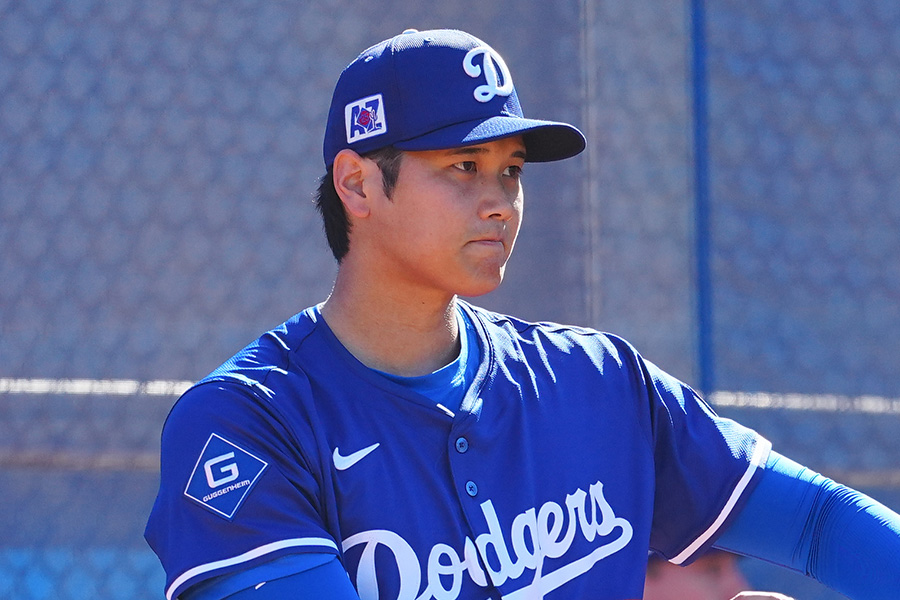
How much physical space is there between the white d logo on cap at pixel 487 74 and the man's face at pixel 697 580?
934 millimetres

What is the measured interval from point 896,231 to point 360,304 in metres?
1.87

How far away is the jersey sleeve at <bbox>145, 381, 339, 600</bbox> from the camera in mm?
1225

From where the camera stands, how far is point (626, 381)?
63.2 inches

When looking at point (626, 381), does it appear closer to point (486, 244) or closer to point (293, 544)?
point (486, 244)

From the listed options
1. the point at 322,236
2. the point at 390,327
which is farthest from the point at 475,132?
the point at 322,236

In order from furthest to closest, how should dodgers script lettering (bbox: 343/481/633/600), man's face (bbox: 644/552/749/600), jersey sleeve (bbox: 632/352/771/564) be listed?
1. man's face (bbox: 644/552/749/600)
2. jersey sleeve (bbox: 632/352/771/564)
3. dodgers script lettering (bbox: 343/481/633/600)

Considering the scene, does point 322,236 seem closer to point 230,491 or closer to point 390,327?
point 390,327

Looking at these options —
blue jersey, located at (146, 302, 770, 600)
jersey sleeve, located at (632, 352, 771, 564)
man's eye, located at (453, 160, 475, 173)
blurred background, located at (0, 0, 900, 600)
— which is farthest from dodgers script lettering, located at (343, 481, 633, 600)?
blurred background, located at (0, 0, 900, 600)

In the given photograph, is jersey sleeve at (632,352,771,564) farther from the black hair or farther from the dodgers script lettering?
the black hair

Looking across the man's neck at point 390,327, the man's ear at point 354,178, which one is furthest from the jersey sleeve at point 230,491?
the man's ear at point 354,178

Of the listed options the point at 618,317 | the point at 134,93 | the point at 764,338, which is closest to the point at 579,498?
the point at 618,317

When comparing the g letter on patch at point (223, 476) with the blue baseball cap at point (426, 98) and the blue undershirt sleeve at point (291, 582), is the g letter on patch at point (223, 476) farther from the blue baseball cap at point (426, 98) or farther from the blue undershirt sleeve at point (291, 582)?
the blue baseball cap at point (426, 98)

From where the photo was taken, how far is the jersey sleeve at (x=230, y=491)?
1.22 metres

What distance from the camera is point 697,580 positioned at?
2.13 metres
